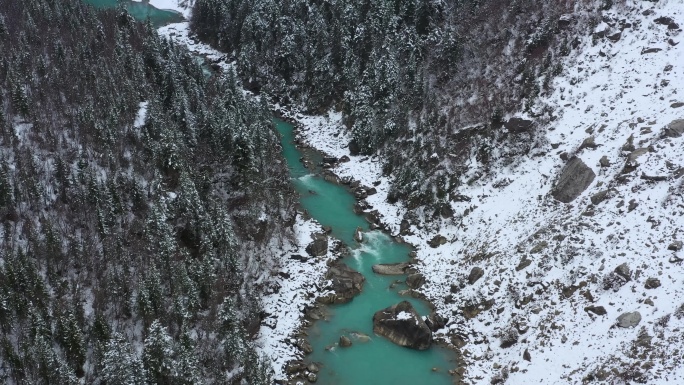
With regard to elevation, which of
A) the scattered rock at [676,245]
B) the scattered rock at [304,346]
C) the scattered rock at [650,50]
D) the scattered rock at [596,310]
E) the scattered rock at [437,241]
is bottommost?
the scattered rock at [304,346]

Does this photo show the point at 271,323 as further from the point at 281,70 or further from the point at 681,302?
the point at 281,70

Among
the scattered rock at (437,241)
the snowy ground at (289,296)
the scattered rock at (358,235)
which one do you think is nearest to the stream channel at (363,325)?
the scattered rock at (358,235)

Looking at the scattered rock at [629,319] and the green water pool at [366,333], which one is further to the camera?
the green water pool at [366,333]

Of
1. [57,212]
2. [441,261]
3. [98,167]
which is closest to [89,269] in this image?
[57,212]

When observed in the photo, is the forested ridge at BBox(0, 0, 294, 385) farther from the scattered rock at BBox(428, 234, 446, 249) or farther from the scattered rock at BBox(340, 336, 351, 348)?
the scattered rock at BBox(428, 234, 446, 249)

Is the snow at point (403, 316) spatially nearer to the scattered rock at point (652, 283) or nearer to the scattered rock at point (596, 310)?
the scattered rock at point (596, 310)

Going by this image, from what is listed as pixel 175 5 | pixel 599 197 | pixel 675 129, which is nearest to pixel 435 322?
pixel 599 197

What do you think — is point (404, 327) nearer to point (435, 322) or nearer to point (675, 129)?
point (435, 322)
